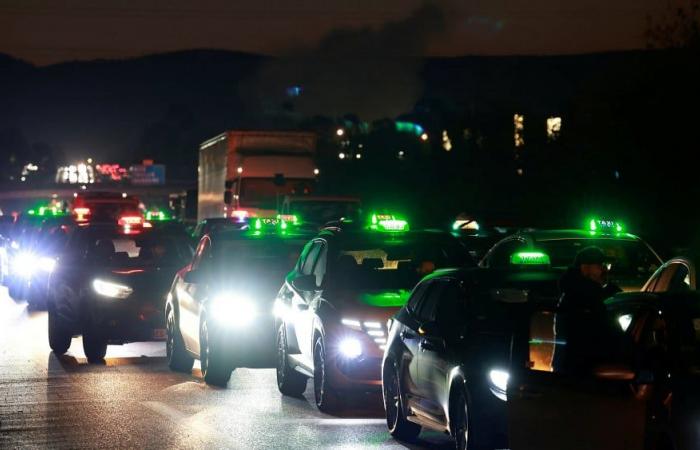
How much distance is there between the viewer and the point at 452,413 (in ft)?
34.2

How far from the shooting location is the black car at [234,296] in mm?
15977

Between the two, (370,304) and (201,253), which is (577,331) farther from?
(201,253)

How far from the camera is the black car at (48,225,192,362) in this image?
18.7m

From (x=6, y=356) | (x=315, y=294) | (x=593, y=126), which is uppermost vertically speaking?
(x=593, y=126)

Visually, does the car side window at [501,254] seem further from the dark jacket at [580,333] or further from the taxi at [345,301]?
the dark jacket at [580,333]

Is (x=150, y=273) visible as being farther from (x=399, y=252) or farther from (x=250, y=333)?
(x=399, y=252)

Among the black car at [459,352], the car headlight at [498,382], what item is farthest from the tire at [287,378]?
the car headlight at [498,382]

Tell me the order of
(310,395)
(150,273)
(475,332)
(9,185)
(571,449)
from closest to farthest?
(571,449) → (475,332) → (310,395) → (150,273) → (9,185)

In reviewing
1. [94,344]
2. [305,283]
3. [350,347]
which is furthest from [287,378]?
[94,344]

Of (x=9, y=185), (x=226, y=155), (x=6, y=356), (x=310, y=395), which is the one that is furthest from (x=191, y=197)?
(x=9, y=185)

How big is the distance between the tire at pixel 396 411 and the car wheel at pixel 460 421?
1590 millimetres

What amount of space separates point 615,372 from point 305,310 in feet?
22.6

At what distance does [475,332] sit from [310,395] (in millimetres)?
5435

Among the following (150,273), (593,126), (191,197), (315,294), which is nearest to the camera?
(315,294)
